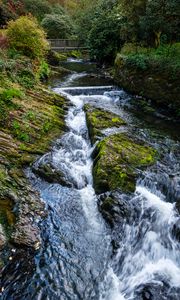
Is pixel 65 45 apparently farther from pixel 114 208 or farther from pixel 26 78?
pixel 114 208

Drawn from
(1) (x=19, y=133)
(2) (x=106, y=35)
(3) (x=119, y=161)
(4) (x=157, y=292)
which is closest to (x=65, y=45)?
(2) (x=106, y=35)

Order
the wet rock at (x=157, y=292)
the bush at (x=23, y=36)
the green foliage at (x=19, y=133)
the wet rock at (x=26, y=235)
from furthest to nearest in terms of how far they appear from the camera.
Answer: the bush at (x=23, y=36) < the green foliage at (x=19, y=133) < the wet rock at (x=26, y=235) < the wet rock at (x=157, y=292)

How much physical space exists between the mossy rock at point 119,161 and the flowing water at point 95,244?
0.25 metres

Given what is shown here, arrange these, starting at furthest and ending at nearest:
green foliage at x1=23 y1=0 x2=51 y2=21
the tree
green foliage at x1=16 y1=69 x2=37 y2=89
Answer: green foliage at x1=23 y1=0 x2=51 y2=21 < the tree < green foliage at x1=16 y1=69 x2=37 y2=89

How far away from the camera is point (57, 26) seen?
1421 inches

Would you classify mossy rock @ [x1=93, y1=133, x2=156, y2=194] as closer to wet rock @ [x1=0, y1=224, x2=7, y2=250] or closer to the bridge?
wet rock @ [x1=0, y1=224, x2=7, y2=250]

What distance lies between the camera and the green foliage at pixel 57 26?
35.6 m

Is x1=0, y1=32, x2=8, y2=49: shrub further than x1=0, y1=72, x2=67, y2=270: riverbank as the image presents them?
Yes

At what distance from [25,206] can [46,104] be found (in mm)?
5496

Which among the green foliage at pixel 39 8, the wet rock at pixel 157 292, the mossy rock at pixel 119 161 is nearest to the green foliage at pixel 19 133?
A: the mossy rock at pixel 119 161

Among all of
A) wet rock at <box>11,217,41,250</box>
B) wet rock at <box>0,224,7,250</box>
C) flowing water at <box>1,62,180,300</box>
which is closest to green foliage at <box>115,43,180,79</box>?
flowing water at <box>1,62,180,300</box>

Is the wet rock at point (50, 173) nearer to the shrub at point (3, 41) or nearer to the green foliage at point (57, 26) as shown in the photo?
the shrub at point (3, 41)

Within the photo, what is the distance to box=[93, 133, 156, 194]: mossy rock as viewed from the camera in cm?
654

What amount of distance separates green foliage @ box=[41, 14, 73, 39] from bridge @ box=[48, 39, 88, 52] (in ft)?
7.24
